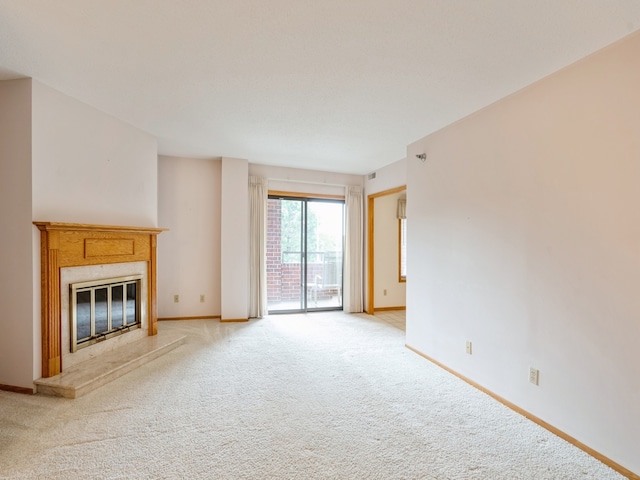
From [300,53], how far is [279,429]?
2.54 meters

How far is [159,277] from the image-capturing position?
4770 mm

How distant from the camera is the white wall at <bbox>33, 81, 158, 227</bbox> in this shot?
102 inches

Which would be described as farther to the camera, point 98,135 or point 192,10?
point 98,135

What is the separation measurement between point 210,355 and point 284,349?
84 cm

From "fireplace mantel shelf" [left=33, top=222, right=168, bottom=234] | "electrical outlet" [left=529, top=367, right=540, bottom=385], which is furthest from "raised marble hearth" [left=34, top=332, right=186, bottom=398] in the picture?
"electrical outlet" [left=529, top=367, right=540, bottom=385]

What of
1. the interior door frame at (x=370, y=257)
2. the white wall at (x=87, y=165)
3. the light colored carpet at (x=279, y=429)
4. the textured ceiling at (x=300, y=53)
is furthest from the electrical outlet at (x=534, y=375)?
the white wall at (x=87, y=165)

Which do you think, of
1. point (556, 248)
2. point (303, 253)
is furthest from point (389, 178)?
point (556, 248)

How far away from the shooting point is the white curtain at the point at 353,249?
5617mm

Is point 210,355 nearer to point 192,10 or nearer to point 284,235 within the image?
point 284,235

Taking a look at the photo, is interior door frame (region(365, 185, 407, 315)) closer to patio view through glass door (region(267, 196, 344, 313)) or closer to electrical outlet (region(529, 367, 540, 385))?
patio view through glass door (region(267, 196, 344, 313))

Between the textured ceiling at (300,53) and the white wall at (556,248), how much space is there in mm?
293

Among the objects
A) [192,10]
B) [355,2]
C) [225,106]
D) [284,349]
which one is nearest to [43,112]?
[225,106]

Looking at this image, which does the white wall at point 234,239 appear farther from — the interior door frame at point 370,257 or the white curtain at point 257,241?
the interior door frame at point 370,257

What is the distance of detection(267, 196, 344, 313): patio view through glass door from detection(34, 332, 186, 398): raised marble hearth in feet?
6.67
